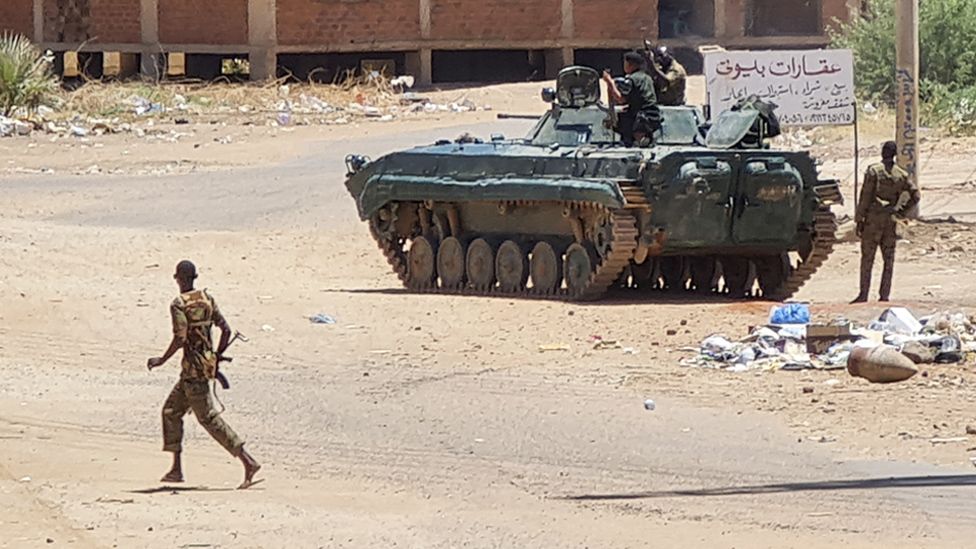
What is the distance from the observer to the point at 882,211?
18.2 metres

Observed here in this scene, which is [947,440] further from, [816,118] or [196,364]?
[816,118]

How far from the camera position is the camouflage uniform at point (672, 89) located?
790 inches

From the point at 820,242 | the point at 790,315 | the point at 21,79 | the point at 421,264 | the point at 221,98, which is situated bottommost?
the point at 790,315

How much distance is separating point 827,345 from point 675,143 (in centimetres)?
520

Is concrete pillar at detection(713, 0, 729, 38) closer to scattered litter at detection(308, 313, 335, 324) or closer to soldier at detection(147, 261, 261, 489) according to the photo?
scattered litter at detection(308, 313, 335, 324)

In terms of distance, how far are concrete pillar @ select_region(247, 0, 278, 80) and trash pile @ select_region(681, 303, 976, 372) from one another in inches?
980

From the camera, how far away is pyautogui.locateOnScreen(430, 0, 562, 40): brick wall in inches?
1585

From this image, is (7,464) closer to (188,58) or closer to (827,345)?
(827,345)

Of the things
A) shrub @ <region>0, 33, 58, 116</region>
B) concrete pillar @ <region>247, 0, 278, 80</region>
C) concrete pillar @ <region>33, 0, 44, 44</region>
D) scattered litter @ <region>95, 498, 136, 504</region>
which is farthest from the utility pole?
concrete pillar @ <region>33, 0, 44, 44</region>

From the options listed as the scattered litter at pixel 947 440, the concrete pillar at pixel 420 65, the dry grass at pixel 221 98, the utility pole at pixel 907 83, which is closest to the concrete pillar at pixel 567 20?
the concrete pillar at pixel 420 65

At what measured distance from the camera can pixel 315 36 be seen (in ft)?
130

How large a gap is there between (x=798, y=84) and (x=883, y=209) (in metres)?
4.10

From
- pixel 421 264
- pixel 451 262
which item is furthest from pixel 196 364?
pixel 421 264

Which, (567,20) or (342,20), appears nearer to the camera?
(342,20)
